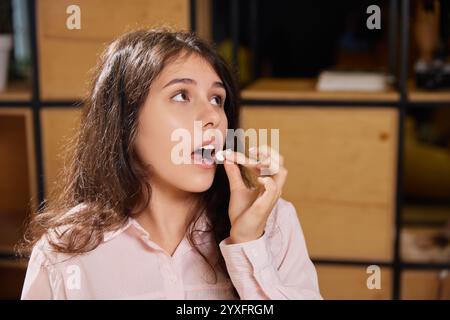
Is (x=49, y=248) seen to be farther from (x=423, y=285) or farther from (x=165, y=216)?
(x=423, y=285)

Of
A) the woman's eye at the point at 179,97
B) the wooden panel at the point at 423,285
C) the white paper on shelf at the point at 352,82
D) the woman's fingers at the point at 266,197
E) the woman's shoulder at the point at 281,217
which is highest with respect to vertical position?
the woman's eye at the point at 179,97

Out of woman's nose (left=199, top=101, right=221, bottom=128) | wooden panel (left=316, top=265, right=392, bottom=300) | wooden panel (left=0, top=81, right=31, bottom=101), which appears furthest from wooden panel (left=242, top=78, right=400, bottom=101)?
woman's nose (left=199, top=101, right=221, bottom=128)

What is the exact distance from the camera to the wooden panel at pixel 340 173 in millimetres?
1945

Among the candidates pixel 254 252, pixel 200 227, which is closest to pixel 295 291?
pixel 254 252

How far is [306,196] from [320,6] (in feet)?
2.08

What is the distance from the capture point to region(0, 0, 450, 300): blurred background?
6.38 feet

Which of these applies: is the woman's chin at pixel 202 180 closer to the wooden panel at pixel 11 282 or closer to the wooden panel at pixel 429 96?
the wooden panel at pixel 429 96

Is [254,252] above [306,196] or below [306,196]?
above

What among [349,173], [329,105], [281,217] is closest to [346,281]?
[349,173]

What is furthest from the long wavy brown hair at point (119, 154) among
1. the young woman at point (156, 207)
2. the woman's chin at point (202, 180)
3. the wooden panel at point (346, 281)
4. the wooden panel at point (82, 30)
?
the wooden panel at point (346, 281)

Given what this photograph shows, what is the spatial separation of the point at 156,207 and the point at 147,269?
0.35 feet

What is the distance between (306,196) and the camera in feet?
6.57

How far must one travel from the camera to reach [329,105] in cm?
195
